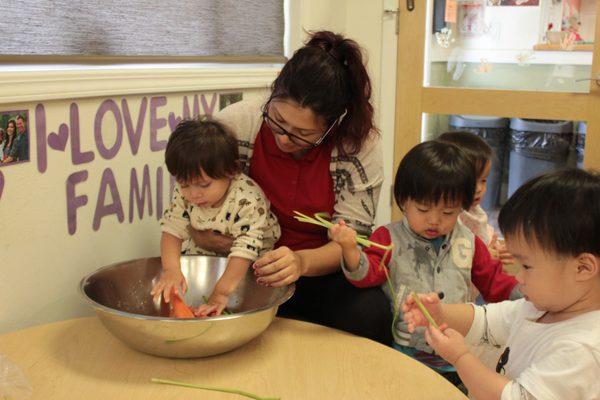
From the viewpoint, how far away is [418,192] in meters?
1.53

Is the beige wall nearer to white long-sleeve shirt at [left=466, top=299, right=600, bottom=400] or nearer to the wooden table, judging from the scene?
the wooden table

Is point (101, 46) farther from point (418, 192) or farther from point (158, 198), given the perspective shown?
point (418, 192)

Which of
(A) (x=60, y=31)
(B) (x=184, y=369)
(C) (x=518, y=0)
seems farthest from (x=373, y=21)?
(B) (x=184, y=369)

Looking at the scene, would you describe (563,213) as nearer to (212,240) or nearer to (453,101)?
(212,240)

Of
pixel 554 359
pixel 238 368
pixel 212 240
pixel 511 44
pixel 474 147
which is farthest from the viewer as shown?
pixel 511 44

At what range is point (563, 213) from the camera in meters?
1.05

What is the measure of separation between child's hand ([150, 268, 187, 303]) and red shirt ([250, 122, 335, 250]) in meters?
0.34

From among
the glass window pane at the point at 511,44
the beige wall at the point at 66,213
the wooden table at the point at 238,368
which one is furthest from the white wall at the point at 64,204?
the glass window pane at the point at 511,44

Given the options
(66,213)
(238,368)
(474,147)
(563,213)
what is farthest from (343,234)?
(474,147)

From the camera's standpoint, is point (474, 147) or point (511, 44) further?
point (511, 44)

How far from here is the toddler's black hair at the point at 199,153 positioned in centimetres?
145

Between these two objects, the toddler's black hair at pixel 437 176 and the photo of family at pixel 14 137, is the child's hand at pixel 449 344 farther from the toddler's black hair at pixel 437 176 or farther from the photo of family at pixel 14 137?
the photo of family at pixel 14 137

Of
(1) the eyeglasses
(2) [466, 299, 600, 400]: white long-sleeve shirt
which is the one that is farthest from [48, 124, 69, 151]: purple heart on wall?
(2) [466, 299, 600, 400]: white long-sleeve shirt

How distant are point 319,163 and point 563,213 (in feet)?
2.32
